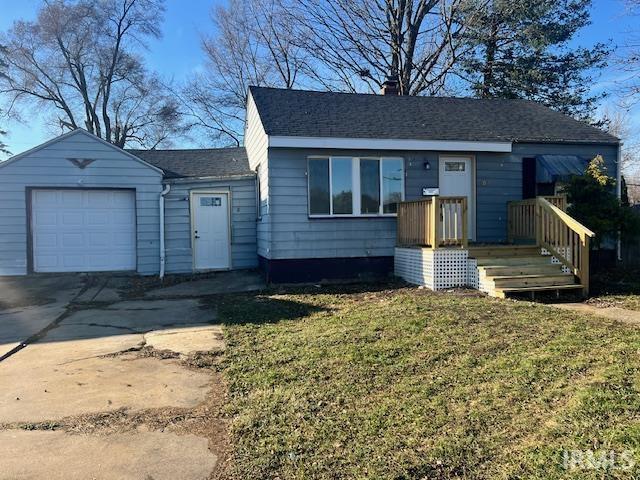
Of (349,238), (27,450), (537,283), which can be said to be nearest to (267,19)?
(349,238)

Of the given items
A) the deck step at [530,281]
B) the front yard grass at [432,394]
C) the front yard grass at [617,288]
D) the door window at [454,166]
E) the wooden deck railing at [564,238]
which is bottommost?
the front yard grass at [432,394]

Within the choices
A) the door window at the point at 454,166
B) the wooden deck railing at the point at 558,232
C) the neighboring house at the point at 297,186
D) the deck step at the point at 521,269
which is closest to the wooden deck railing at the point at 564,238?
the wooden deck railing at the point at 558,232

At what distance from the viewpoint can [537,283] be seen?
7820mm

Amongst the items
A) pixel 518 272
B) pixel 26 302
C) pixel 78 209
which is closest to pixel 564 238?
pixel 518 272

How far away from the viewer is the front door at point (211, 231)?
1155cm

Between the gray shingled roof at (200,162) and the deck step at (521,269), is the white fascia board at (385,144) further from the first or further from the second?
the deck step at (521,269)

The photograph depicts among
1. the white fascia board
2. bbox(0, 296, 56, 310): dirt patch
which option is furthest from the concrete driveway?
the white fascia board

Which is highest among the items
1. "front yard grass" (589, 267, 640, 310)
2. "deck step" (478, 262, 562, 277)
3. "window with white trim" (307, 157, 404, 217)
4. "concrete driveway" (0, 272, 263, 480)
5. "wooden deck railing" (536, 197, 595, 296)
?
"window with white trim" (307, 157, 404, 217)

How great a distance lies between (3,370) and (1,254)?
→ 283 inches

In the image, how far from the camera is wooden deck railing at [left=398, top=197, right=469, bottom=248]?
8.23 m

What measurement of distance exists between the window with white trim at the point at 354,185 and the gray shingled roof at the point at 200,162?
9.27 ft

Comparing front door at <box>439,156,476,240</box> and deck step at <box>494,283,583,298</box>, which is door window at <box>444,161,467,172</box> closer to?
front door at <box>439,156,476,240</box>

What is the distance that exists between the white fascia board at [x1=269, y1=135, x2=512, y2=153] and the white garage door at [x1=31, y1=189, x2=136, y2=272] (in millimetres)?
4609

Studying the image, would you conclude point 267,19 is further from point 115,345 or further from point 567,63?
point 115,345
